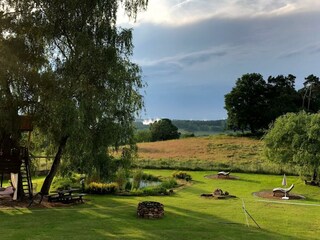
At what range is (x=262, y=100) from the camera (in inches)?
2958

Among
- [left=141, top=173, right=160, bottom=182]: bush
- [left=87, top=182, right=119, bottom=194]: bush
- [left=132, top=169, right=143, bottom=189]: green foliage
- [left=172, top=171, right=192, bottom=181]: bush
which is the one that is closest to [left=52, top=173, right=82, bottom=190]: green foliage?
[left=87, top=182, right=119, bottom=194]: bush

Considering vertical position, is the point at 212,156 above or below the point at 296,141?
below

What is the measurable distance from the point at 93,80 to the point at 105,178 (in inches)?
214

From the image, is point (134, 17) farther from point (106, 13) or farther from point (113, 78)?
point (113, 78)

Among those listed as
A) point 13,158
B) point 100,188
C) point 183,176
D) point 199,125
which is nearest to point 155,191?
point 100,188

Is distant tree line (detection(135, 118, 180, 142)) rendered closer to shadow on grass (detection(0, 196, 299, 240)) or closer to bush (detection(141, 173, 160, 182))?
bush (detection(141, 173, 160, 182))

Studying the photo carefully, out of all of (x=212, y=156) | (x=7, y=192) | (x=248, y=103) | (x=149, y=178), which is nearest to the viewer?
(x=7, y=192)

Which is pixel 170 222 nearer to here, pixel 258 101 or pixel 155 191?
pixel 155 191

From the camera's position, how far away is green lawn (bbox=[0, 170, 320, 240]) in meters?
12.5

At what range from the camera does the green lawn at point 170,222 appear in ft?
41.1

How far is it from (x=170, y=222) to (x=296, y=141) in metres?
17.2

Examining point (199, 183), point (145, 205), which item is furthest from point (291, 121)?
point (145, 205)

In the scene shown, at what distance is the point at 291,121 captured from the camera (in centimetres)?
2994

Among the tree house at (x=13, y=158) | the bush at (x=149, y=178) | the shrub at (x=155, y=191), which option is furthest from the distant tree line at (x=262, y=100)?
the tree house at (x=13, y=158)
